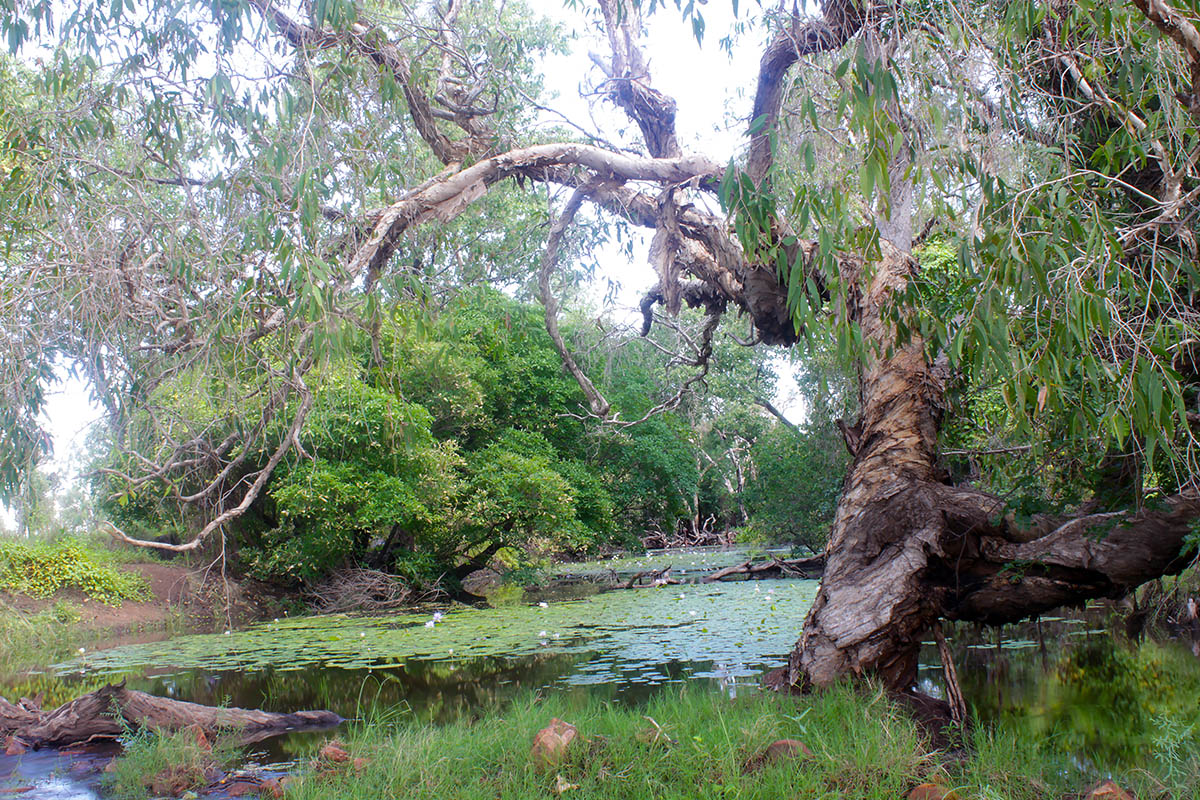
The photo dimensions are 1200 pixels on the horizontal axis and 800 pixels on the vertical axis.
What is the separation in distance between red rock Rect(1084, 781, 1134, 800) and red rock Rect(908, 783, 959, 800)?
1.56 ft

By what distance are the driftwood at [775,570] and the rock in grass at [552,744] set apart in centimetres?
1046

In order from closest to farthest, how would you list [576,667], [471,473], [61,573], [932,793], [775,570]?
[932,793]
[576,667]
[61,573]
[775,570]
[471,473]

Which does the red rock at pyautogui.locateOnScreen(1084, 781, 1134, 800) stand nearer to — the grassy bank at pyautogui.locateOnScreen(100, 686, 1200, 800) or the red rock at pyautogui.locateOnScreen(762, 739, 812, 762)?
the grassy bank at pyautogui.locateOnScreen(100, 686, 1200, 800)

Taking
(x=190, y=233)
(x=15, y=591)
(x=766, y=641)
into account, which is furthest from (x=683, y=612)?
(x=15, y=591)

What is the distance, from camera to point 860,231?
A: 151 inches

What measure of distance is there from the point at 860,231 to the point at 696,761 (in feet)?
8.19

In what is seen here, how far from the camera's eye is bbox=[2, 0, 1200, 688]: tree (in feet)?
11.4

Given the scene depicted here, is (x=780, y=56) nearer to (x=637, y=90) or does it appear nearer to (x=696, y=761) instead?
(x=637, y=90)

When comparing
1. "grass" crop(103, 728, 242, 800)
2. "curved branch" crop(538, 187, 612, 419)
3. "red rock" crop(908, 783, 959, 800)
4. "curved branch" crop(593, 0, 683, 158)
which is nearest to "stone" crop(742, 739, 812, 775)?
"red rock" crop(908, 783, 959, 800)

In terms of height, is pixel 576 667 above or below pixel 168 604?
below

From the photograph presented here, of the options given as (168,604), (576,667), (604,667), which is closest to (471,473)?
(168,604)

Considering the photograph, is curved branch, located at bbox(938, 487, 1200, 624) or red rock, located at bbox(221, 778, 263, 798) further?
curved branch, located at bbox(938, 487, 1200, 624)

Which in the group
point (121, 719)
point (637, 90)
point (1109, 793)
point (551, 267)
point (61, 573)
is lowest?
point (1109, 793)

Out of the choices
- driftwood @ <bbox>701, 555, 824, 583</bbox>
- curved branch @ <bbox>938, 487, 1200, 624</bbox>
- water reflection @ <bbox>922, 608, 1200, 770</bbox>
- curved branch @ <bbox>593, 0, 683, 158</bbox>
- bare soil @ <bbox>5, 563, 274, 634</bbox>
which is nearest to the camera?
water reflection @ <bbox>922, 608, 1200, 770</bbox>
